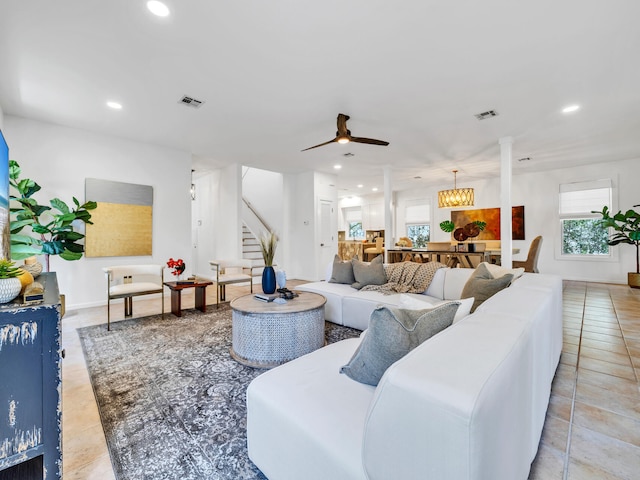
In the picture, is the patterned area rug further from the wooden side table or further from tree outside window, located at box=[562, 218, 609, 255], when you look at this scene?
tree outside window, located at box=[562, 218, 609, 255]

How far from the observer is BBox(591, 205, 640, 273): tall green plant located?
5571 mm

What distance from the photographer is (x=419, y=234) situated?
9.40m

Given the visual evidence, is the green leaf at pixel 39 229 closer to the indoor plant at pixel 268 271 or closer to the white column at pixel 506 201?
the indoor plant at pixel 268 271

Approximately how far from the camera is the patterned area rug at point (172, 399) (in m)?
1.41

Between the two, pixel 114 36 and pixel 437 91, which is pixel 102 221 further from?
pixel 437 91

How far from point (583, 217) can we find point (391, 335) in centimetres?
796

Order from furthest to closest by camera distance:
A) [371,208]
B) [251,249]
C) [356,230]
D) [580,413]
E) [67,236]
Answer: [356,230]
[371,208]
[251,249]
[67,236]
[580,413]

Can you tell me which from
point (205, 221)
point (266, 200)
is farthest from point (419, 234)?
point (205, 221)

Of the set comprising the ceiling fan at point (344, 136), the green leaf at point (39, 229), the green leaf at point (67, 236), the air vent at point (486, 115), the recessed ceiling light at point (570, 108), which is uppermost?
the air vent at point (486, 115)

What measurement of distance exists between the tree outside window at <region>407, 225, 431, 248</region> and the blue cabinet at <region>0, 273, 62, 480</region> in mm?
9105

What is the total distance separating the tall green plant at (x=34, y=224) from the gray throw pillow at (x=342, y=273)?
3346 mm

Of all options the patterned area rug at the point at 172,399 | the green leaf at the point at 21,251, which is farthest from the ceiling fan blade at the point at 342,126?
the green leaf at the point at 21,251

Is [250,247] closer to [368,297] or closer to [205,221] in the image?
[205,221]

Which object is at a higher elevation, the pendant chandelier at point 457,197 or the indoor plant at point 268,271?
the pendant chandelier at point 457,197
